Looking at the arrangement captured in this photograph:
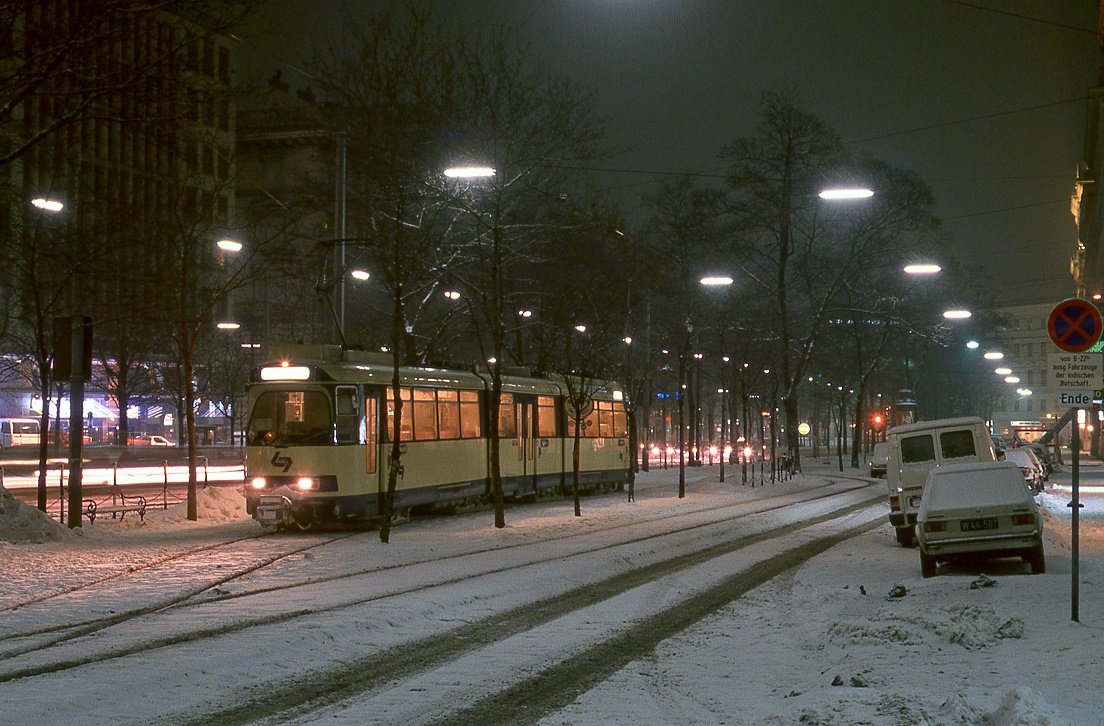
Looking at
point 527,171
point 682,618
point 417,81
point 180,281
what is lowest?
point 682,618

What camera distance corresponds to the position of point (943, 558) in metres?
17.1

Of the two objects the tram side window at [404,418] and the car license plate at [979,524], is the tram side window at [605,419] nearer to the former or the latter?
the tram side window at [404,418]

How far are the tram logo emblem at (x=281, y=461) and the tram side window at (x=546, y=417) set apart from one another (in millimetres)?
10983

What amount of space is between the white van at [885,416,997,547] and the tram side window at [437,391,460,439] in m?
10.2

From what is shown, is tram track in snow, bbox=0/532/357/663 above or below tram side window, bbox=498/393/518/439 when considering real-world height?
below

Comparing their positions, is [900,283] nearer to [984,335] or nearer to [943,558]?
[984,335]

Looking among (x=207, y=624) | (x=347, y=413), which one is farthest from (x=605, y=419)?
(x=207, y=624)

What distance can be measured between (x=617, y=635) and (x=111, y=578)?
7586 millimetres

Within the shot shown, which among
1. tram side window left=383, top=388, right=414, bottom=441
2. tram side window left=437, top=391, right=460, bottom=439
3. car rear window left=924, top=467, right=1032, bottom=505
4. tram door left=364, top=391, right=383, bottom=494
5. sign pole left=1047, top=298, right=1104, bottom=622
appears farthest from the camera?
tram side window left=437, top=391, right=460, bottom=439

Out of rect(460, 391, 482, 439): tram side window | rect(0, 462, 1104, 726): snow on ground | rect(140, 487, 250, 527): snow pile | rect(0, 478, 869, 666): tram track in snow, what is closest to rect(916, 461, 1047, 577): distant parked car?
rect(0, 462, 1104, 726): snow on ground

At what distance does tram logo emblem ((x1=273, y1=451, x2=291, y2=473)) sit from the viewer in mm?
24625

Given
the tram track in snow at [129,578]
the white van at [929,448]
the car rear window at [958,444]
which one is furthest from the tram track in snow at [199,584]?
the car rear window at [958,444]

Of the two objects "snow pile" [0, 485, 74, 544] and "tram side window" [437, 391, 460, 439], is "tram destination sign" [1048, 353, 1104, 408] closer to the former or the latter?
"snow pile" [0, 485, 74, 544]

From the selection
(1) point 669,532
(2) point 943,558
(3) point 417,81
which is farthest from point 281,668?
(3) point 417,81
